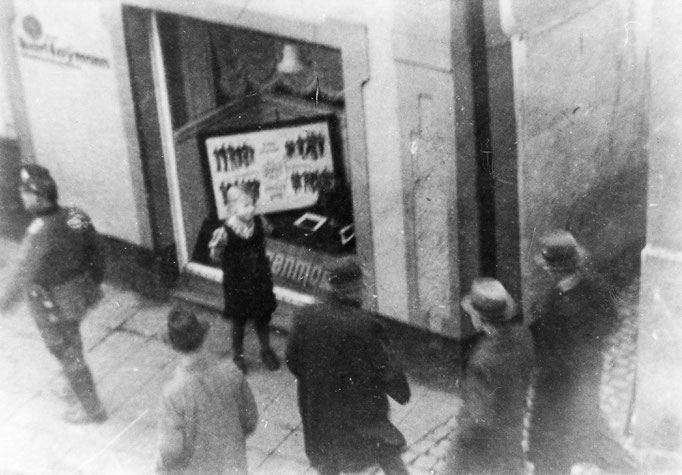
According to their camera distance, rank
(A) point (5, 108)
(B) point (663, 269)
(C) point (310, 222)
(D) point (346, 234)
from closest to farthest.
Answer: (B) point (663, 269), (D) point (346, 234), (C) point (310, 222), (A) point (5, 108)

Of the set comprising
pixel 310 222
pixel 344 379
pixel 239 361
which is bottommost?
pixel 239 361

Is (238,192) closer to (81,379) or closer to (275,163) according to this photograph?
(275,163)

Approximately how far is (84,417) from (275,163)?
95.0 inches

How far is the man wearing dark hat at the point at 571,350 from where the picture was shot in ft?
18.5

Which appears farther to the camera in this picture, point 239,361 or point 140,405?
point 239,361

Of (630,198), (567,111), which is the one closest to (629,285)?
(630,198)

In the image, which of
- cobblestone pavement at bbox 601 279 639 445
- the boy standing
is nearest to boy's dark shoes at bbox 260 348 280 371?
the boy standing

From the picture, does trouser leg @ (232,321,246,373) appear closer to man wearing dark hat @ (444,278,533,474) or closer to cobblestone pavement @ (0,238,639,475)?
cobblestone pavement @ (0,238,639,475)

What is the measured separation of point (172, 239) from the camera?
29.3 feet

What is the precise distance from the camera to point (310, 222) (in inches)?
335

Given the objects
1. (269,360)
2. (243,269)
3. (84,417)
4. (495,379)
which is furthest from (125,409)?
(495,379)

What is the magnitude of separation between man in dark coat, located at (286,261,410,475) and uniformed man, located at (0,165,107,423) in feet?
6.09

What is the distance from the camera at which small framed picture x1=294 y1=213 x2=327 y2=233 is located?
8453mm

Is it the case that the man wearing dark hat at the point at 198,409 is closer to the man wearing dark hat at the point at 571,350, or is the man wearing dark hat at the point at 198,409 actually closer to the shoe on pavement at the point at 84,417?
the man wearing dark hat at the point at 571,350
